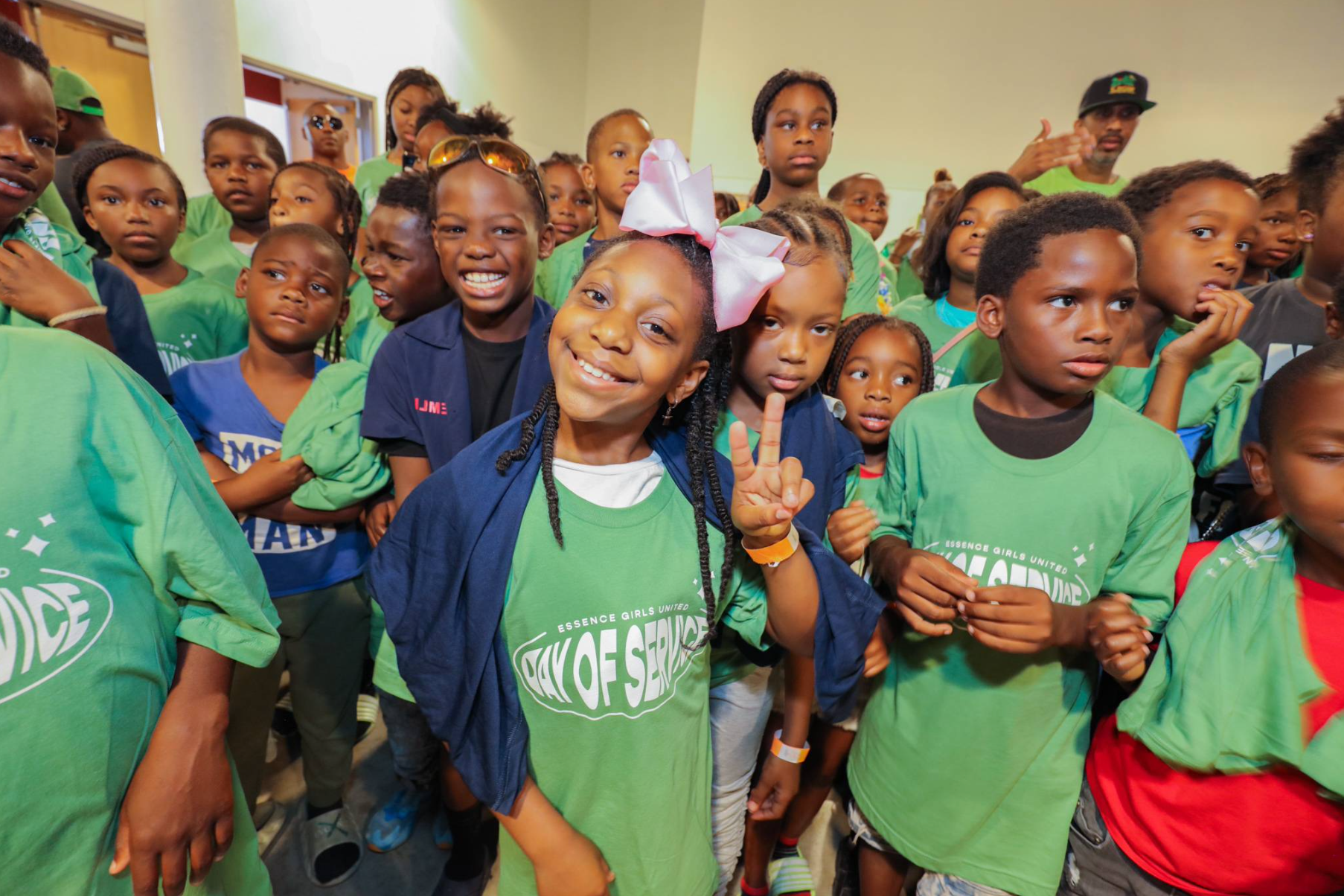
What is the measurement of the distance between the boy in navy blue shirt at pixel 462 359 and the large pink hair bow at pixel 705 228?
2.19ft

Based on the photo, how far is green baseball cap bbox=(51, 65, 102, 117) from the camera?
9.65 feet

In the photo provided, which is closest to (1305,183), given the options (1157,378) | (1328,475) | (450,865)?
(1157,378)

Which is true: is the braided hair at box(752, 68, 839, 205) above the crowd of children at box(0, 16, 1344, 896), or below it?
above

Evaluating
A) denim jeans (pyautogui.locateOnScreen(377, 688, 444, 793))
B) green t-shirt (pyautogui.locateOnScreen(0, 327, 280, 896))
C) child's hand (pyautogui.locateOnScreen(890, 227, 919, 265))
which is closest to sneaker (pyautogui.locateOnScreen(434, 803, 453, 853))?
denim jeans (pyautogui.locateOnScreen(377, 688, 444, 793))

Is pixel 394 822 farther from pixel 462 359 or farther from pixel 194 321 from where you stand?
pixel 194 321

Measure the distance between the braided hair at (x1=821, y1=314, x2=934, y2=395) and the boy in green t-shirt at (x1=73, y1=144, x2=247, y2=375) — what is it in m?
2.17

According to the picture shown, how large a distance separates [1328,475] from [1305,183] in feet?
4.92

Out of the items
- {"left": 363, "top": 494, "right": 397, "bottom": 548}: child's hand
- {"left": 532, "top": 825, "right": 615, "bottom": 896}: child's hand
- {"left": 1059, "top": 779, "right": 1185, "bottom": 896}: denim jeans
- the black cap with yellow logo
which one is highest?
the black cap with yellow logo

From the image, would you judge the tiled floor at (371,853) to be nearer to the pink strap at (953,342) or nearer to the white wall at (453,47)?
the pink strap at (953,342)

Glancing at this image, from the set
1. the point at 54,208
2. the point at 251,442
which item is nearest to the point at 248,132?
the point at 54,208

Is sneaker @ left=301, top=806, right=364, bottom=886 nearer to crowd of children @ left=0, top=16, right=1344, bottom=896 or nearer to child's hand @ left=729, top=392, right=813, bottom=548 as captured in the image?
crowd of children @ left=0, top=16, right=1344, bottom=896

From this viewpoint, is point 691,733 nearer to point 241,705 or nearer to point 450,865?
point 450,865

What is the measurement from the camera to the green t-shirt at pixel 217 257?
2.76 m

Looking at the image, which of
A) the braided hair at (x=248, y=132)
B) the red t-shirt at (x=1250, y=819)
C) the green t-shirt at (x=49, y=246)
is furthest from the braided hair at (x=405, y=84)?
the red t-shirt at (x=1250, y=819)
